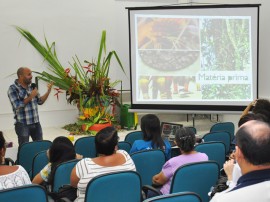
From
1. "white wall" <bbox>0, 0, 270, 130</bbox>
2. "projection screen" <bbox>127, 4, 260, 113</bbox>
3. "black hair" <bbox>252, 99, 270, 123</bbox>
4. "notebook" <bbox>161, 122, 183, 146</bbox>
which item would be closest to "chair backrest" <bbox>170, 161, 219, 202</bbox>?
"black hair" <bbox>252, 99, 270, 123</bbox>

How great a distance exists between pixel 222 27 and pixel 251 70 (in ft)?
2.53

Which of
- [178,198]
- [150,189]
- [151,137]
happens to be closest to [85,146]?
[151,137]

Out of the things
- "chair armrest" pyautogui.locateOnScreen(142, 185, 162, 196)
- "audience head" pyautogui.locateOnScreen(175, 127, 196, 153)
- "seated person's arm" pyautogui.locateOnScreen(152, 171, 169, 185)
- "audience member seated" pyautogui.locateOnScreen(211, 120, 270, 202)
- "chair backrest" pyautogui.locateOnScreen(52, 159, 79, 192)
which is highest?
"audience member seated" pyautogui.locateOnScreen(211, 120, 270, 202)

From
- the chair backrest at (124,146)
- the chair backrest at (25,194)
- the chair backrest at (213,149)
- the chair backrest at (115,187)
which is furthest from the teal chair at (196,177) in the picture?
the chair backrest at (124,146)

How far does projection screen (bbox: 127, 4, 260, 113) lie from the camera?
5871 millimetres

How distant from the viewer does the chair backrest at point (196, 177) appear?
2777 millimetres

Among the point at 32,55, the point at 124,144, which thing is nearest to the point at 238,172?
the point at 124,144

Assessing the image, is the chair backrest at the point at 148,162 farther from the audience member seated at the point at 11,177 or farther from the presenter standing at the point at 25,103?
the presenter standing at the point at 25,103

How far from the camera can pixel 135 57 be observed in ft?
20.4

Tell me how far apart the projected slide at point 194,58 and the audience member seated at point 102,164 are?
3458 mm

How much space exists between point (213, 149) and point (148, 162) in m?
0.65

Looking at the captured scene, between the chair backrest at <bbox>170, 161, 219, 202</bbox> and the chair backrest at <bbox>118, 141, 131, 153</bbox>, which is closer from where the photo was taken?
the chair backrest at <bbox>170, 161, 219, 202</bbox>

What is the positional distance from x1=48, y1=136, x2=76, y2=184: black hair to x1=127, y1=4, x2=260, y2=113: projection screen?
3.20 m

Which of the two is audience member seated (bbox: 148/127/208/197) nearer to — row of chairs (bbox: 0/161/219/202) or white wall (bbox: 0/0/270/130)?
row of chairs (bbox: 0/161/219/202)
